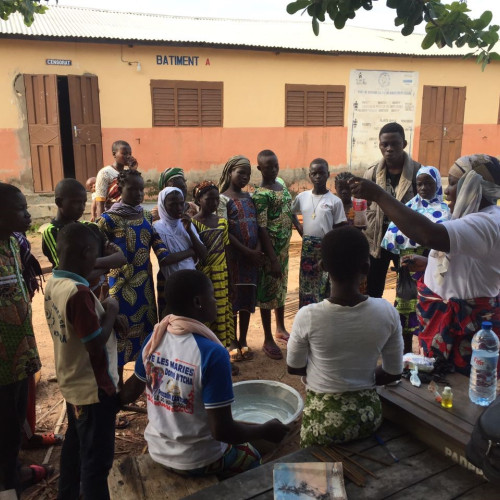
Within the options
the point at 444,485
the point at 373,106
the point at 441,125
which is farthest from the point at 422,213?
the point at 441,125

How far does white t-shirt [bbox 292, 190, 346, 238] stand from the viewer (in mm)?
4488

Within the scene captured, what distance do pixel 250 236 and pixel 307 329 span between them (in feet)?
7.50

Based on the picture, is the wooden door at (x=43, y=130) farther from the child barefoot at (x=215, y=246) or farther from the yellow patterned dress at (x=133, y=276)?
the yellow patterned dress at (x=133, y=276)

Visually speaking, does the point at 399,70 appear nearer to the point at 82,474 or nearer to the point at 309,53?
the point at 309,53

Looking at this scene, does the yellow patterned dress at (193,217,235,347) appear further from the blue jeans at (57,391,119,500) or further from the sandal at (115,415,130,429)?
the blue jeans at (57,391,119,500)

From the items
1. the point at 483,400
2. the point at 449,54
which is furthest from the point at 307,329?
the point at 449,54

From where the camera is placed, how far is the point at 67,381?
7.34 ft

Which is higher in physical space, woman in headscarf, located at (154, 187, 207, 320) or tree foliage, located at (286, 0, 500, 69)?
tree foliage, located at (286, 0, 500, 69)

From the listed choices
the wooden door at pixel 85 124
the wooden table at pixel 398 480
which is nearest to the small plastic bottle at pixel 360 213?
the wooden table at pixel 398 480

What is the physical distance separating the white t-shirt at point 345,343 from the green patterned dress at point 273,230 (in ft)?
7.75

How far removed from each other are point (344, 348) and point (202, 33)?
1148 cm

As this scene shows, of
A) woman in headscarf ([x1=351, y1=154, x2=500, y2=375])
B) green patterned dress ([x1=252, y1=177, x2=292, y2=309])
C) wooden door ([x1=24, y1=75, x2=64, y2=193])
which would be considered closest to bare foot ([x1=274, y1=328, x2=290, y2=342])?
green patterned dress ([x1=252, y1=177, x2=292, y2=309])

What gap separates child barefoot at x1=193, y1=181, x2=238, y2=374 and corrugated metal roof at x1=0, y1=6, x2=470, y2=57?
25.5 feet

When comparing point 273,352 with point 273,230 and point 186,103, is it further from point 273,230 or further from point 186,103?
point 186,103
